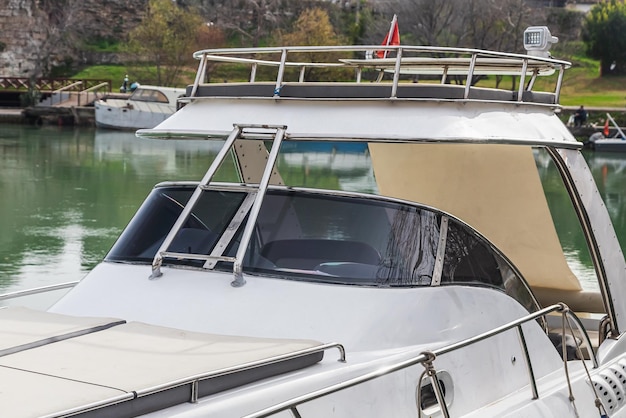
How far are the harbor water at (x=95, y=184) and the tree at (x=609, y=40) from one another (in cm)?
2910

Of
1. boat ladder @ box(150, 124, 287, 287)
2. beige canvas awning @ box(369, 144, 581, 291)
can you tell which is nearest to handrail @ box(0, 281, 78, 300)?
boat ladder @ box(150, 124, 287, 287)

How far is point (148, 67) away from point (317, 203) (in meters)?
62.4

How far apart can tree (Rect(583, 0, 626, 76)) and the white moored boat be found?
63.8 metres

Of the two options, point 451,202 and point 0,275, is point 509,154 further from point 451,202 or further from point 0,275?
point 0,275

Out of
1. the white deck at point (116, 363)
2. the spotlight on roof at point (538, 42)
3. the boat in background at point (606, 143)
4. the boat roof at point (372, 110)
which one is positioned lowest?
the boat in background at point (606, 143)

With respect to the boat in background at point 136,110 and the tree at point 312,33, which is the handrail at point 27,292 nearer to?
the boat in background at point 136,110

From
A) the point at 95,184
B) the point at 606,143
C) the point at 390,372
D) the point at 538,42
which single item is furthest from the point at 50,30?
the point at 390,372

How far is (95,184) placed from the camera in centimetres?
2427

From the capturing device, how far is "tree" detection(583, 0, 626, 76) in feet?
219

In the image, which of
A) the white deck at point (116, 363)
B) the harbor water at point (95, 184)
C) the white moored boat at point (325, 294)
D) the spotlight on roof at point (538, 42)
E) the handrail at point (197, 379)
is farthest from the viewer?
the harbor water at point (95, 184)

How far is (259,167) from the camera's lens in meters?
7.04

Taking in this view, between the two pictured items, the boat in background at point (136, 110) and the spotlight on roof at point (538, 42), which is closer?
the spotlight on roof at point (538, 42)

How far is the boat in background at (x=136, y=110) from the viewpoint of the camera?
153 ft

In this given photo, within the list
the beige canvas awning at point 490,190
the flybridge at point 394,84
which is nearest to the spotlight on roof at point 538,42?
the flybridge at point 394,84
